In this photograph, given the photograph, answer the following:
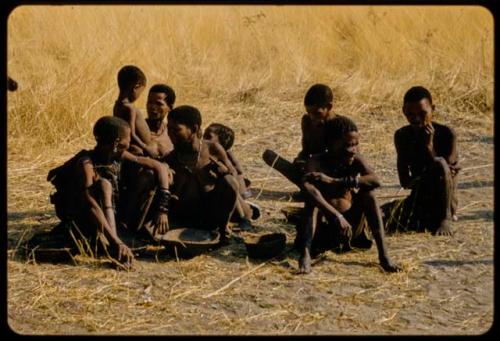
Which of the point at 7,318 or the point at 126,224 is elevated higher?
the point at 126,224

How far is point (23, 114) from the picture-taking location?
28.3 feet

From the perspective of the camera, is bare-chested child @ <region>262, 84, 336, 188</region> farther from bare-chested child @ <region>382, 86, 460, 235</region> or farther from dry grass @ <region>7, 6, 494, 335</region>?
bare-chested child @ <region>382, 86, 460, 235</region>

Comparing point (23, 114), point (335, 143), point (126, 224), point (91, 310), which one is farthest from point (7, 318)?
point (23, 114)

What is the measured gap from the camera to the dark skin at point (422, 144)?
6176mm

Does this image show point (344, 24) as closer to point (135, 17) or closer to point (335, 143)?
point (135, 17)

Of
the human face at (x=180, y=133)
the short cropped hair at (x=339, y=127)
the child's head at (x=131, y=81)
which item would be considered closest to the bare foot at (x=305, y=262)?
the short cropped hair at (x=339, y=127)

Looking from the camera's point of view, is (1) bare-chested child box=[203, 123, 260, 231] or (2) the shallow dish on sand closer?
(2) the shallow dish on sand

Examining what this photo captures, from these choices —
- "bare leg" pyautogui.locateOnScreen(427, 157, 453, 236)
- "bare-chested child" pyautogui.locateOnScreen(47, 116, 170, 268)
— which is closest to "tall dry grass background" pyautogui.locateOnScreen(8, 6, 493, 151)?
"bare-chested child" pyautogui.locateOnScreen(47, 116, 170, 268)

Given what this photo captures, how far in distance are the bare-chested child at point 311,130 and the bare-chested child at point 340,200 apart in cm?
86

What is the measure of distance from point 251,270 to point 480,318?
148 cm

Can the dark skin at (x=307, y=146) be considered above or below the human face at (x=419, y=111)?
Answer: below

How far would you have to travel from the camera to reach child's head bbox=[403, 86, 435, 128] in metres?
6.15

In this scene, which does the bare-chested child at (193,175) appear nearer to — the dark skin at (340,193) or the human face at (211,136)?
the dark skin at (340,193)

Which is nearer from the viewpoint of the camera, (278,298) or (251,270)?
(278,298)
